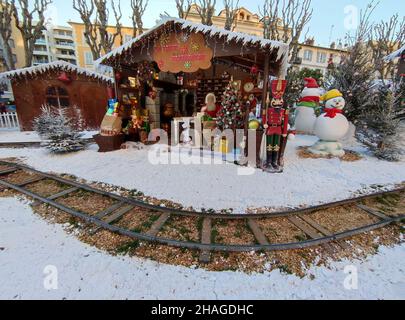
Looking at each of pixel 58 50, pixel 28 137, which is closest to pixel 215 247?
pixel 28 137

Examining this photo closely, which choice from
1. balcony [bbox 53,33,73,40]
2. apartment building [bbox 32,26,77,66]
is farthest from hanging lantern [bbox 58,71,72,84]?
balcony [bbox 53,33,73,40]

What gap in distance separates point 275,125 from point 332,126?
2.44m

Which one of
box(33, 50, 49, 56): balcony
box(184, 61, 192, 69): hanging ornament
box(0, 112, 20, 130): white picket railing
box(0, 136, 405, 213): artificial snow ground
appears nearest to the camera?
box(0, 136, 405, 213): artificial snow ground

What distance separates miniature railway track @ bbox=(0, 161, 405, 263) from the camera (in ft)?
9.16

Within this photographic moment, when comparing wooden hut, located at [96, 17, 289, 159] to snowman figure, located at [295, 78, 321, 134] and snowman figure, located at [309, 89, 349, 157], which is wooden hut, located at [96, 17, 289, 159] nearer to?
snowman figure, located at [309, 89, 349, 157]

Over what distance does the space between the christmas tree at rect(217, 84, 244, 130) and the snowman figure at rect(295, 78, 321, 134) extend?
387 cm

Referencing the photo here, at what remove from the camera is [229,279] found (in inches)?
92.4

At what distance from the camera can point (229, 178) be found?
504 cm

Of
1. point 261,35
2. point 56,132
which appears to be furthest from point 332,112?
point 261,35

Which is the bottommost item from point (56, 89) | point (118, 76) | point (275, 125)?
point (275, 125)

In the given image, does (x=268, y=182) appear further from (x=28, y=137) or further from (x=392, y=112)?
(x=28, y=137)

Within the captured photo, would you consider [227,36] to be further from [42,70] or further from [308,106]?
[42,70]

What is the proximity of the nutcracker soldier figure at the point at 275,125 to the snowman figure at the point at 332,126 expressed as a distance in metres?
2.04

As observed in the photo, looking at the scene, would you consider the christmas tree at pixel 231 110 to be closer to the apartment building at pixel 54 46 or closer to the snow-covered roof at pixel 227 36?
the snow-covered roof at pixel 227 36
